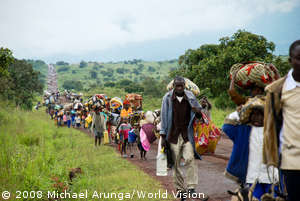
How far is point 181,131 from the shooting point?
6043 mm

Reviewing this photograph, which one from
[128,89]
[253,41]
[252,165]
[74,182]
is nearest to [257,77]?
[252,165]

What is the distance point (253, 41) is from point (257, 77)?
19830 mm

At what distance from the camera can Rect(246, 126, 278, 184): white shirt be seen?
393 cm

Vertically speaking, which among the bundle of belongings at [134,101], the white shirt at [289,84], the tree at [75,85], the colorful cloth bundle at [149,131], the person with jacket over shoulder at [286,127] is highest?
the white shirt at [289,84]

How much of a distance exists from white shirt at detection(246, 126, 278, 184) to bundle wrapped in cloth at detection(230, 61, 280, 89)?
Answer: 59cm

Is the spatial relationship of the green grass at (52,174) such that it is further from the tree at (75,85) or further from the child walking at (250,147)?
the tree at (75,85)

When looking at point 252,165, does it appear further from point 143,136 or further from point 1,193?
point 143,136

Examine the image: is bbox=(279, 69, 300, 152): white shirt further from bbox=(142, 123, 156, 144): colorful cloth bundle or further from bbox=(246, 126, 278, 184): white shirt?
bbox=(142, 123, 156, 144): colorful cloth bundle

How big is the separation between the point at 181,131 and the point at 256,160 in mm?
2139

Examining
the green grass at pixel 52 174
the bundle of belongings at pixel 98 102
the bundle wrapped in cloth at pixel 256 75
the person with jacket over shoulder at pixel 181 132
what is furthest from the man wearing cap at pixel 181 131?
the bundle of belongings at pixel 98 102

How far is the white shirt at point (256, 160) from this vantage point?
3930 millimetres

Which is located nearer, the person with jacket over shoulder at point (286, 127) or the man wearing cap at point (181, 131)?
the person with jacket over shoulder at point (286, 127)

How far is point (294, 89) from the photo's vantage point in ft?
10.1

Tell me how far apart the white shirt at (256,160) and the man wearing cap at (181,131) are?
77.7 inches
